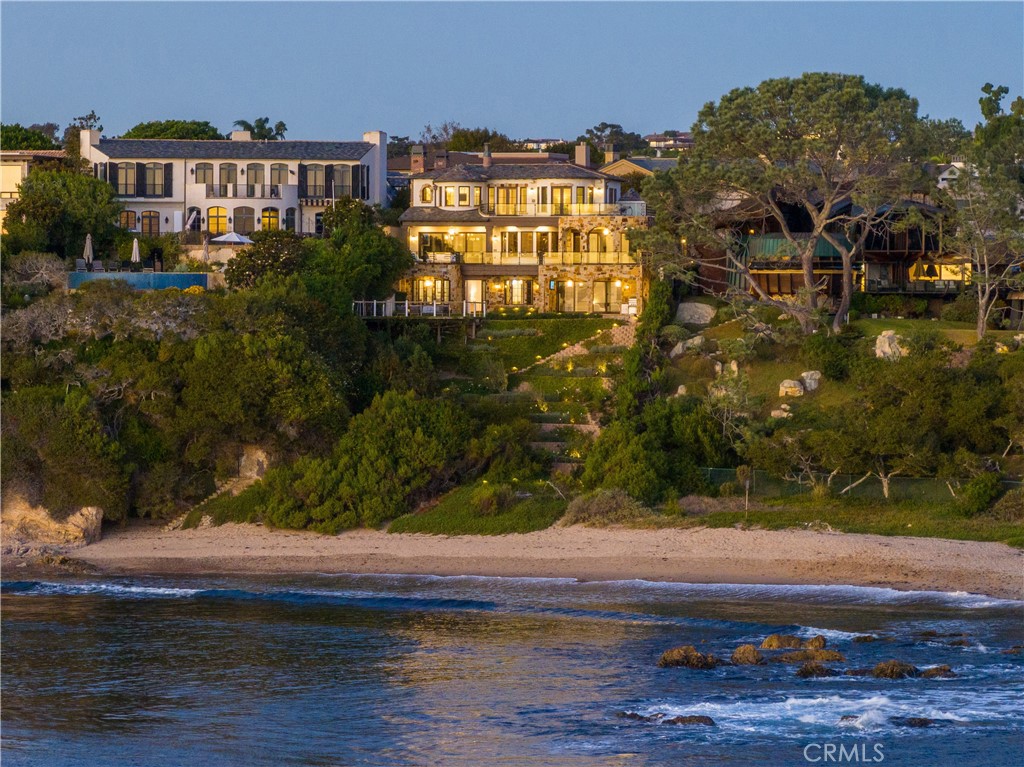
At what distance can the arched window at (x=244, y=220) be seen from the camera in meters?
72.8

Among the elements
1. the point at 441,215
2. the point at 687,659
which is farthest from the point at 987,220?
the point at 687,659

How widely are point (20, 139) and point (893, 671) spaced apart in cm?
6584

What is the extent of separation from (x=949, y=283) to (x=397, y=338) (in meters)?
24.2

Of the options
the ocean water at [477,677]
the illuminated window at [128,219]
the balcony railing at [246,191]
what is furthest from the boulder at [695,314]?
the illuminated window at [128,219]

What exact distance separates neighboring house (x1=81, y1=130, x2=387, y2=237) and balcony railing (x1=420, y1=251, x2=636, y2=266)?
25.9ft

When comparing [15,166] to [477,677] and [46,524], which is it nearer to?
[46,524]

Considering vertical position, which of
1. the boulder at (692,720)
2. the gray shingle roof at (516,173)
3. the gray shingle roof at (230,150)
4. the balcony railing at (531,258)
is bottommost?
the boulder at (692,720)

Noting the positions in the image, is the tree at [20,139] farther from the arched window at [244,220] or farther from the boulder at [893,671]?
the boulder at [893,671]

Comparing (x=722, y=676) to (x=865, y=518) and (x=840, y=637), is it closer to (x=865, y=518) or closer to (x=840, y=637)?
(x=840, y=637)

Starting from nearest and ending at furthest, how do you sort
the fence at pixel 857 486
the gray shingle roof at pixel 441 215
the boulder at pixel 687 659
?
the boulder at pixel 687 659, the fence at pixel 857 486, the gray shingle roof at pixel 441 215

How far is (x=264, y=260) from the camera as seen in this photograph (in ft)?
200

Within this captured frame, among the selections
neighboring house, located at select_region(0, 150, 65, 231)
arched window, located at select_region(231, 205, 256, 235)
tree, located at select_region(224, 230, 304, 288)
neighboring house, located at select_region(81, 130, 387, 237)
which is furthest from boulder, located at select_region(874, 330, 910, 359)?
neighboring house, located at select_region(0, 150, 65, 231)

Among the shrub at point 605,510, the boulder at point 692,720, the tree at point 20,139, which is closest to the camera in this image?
the boulder at point 692,720

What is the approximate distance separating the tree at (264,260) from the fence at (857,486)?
21.5m
